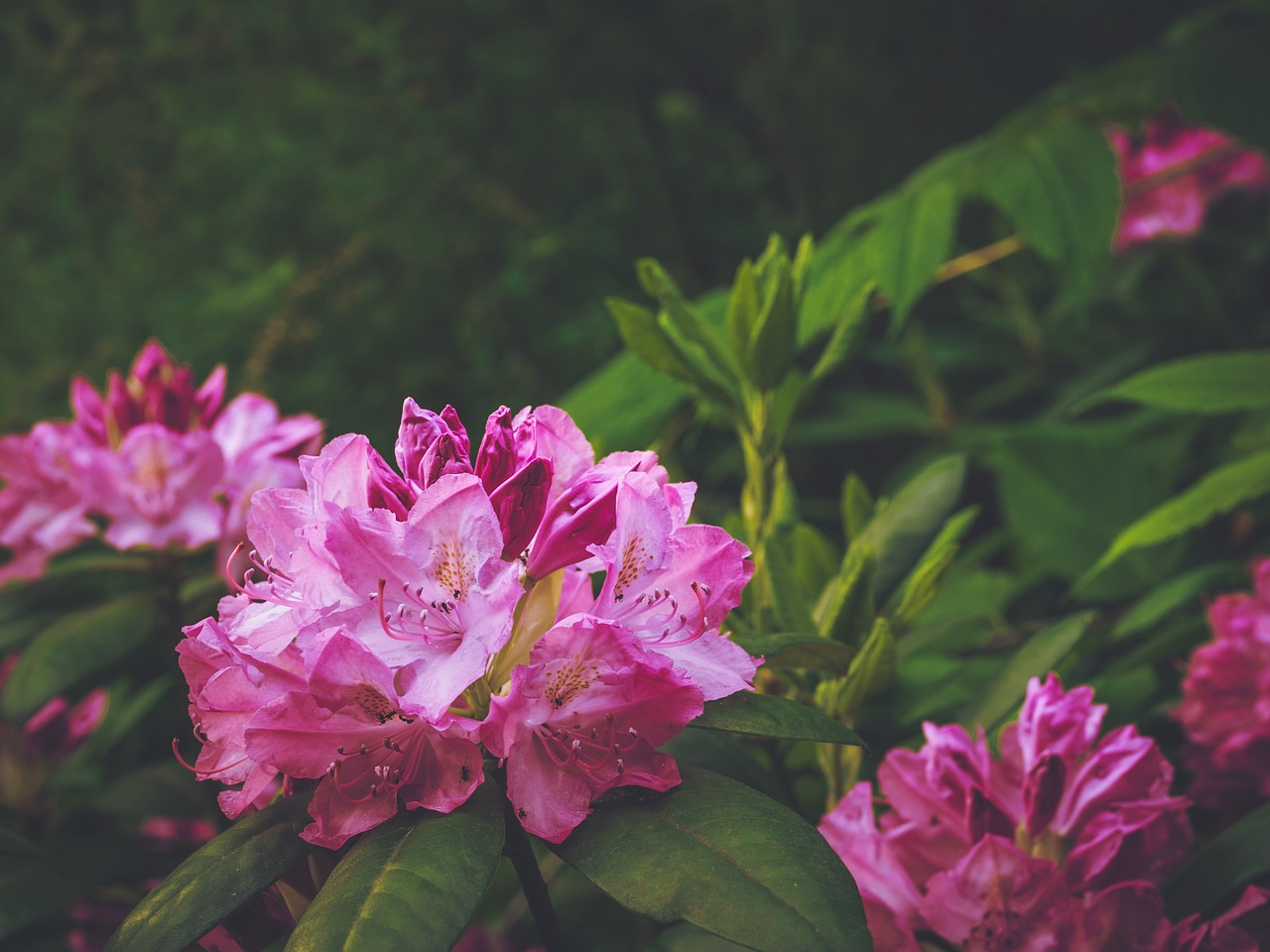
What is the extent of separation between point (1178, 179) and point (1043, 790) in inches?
47.3

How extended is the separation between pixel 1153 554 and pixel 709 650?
0.84 meters

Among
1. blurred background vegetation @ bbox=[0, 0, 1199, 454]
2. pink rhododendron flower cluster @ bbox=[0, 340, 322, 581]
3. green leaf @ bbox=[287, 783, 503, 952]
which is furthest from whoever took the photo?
blurred background vegetation @ bbox=[0, 0, 1199, 454]

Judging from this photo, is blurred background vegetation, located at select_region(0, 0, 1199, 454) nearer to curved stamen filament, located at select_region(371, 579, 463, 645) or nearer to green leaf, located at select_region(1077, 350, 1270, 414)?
green leaf, located at select_region(1077, 350, 1270, 414)

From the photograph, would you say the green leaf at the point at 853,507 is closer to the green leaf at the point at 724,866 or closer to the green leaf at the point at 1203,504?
the green leaf at the point at 1203,504

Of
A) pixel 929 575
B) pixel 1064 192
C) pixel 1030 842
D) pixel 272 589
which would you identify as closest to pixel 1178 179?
pixel 1064 192

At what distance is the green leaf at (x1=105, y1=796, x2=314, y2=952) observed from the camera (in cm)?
47

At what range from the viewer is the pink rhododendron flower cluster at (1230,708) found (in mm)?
786

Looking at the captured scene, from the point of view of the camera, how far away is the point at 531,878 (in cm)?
54

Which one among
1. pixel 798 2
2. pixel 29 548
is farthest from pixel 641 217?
pixel 29 548

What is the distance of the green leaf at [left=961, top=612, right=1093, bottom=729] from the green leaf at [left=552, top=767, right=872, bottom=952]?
12.2 inches

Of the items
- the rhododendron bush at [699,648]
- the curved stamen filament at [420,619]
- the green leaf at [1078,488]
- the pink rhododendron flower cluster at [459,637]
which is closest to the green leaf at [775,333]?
the rhododendron bush at [699,648]

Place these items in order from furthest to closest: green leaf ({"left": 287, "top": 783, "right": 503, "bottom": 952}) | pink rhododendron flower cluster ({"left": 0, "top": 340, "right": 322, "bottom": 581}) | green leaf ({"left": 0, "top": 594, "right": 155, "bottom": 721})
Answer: pink rhododendron flower cluster ({"left": 0, "top": 340, "right": 322, "bottom": 581}) → green leaf ({"left": 0, "top": 594, "right": 155, "bottom": 721}) → green leaf ({"left": 287, "top": 783, "right": 503, "bottom": 952})

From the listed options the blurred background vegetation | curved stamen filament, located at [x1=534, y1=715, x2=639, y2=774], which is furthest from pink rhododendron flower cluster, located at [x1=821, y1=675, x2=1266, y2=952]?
the blurred background vegetation

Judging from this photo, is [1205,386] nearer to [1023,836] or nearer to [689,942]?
[1023,836]
